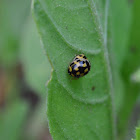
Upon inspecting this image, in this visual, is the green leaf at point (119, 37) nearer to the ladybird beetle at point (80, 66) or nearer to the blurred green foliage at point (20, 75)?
the ladybird beetle at point (80, 66)

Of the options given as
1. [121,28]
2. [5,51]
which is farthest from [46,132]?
[121,28]

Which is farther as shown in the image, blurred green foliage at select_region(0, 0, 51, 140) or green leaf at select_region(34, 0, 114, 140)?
blurred green foliage at select_region(0, 0, 51, 140)

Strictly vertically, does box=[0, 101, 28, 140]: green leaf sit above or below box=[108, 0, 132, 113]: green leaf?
below

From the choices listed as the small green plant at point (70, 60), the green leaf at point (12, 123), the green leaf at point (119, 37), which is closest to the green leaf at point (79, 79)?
the small green plant at point (70, 60)

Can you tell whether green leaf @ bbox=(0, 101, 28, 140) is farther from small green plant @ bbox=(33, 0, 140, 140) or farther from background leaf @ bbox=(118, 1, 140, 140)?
small green plant @ bbox=(33, 0, 140, 140)

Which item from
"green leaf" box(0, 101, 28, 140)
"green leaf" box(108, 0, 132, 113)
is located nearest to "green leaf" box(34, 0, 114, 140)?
"green leaf" box(108, 0, 132, 113)

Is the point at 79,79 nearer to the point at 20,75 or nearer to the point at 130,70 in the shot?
the point at 130,70

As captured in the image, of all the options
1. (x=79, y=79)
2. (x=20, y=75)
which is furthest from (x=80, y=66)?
(x=20, y=75)
